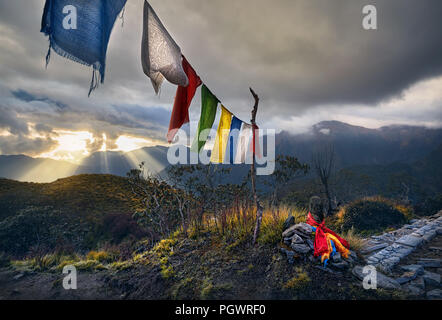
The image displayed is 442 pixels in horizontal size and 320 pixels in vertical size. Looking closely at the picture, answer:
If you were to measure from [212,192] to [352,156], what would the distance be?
22893 cm

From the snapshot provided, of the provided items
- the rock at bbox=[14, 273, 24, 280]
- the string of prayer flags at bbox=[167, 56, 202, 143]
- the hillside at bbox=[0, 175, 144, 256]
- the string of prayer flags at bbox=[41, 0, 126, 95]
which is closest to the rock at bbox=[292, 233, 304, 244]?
the string of prayer flags at bbox=[167, 56, 202, 143]

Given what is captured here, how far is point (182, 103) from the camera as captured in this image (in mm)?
3703

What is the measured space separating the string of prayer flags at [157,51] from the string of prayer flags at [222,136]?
1519mm

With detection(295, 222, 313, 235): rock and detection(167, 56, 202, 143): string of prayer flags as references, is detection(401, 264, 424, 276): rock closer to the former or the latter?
detection(295, 222, 313, 235): rock

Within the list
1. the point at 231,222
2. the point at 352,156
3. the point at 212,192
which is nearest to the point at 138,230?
the point at 212,192

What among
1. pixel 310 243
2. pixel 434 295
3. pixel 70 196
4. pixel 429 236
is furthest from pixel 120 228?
pixel 429 236

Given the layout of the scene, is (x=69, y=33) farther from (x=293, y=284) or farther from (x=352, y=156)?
(x=352, y=156)

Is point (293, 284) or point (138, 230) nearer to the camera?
point (293, 284)

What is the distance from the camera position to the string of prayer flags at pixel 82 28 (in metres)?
2.36

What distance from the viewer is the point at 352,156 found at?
191125 mm

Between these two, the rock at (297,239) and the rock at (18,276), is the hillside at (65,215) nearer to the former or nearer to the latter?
the rock at (18,276)

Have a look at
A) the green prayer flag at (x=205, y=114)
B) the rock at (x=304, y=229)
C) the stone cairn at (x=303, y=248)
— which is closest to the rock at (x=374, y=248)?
the stone cairn at (x=303, y=248)

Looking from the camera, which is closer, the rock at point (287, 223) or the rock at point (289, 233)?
the rock at point (289, 233)
